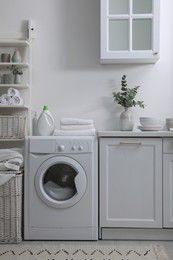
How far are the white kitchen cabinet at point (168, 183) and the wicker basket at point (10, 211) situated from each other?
1.17m

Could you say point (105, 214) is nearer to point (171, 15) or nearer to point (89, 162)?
point (89, 162)

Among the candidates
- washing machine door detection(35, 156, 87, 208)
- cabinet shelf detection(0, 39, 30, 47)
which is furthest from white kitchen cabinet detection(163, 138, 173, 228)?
cabinet shelf detection(0, 39, 30, 47)

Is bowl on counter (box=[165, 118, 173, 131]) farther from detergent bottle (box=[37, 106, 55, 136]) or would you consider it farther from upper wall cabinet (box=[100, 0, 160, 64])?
detergent bottle (box=[37, 106, 55, 136])

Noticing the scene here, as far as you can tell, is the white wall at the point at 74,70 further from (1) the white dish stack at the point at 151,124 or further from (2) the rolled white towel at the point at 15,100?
(1) the white dish stack at the point at 151,124

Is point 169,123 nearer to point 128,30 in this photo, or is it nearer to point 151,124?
point 151,124

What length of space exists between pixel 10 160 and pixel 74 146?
54 centimetres

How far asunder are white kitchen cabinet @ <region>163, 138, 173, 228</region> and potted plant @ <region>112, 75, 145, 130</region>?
0.46 m

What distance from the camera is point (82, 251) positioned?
2.62 meters

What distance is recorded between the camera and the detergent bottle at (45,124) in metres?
3.10

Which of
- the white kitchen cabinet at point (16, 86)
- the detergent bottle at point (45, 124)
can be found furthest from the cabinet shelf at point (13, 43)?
the detergent bottle at point (45, 124)

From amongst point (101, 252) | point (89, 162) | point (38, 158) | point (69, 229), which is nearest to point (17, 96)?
point (38, 158)

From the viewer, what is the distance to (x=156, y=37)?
120 inches

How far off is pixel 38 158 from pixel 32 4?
5.08 ft

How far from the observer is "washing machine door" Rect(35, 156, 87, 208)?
110 inches
